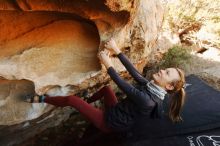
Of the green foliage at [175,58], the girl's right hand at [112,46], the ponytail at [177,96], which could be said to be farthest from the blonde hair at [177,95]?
the green foliage at [175,58]

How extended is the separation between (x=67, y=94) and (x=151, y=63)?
8.00 feet

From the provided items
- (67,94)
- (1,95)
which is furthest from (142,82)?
(1,95)

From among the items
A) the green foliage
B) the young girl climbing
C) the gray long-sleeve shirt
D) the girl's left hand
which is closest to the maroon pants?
the young girl climbing

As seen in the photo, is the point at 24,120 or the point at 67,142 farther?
the point at 67,142

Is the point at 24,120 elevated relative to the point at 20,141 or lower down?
elevated

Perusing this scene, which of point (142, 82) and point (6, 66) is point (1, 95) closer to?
point (6, 66)

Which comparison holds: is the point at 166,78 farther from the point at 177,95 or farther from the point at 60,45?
the point at 60,45

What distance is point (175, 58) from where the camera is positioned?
6.05 metres

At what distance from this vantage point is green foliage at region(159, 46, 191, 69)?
598 centimetres

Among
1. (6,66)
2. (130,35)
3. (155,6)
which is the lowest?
(6,66)

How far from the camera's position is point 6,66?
3486mm

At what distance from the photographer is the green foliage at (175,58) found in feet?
19.6

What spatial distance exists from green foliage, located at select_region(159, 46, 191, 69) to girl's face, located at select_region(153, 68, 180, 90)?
2.66 meters

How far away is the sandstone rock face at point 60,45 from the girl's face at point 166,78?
75cm
